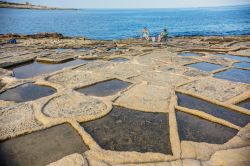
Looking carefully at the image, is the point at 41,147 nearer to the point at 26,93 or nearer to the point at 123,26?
the point at 26,93

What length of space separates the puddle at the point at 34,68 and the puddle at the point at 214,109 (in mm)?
5151

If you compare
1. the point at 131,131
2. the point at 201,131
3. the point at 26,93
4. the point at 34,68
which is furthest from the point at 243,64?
the point at 34,68

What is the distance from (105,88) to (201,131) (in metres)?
3.08

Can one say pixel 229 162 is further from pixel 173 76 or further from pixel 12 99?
pixel 12 99

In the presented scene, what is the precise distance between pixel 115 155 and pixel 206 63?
23.2 ft

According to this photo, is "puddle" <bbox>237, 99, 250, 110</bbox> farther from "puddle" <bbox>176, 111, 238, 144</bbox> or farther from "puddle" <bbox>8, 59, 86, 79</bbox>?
"puddle" <bbox>8, 59, 86, 79</bbox>

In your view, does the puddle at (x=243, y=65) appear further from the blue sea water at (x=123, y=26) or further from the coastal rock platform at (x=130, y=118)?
the blue sea water at (x=123, y=26)

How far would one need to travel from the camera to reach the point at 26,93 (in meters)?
6.16

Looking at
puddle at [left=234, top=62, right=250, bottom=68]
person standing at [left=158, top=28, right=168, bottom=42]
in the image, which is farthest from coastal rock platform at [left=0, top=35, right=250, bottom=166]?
person standing at [left=158, top=28, right=168, bottom=42]

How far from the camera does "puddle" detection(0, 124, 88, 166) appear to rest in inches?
135

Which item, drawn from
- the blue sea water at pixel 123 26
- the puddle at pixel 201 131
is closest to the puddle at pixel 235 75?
the puddle at pixel 201 131

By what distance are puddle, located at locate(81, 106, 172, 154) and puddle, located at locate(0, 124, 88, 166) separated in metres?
0.38

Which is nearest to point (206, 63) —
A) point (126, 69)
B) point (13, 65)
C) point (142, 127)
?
point (126, 69)

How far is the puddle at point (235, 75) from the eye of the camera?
7257mm
